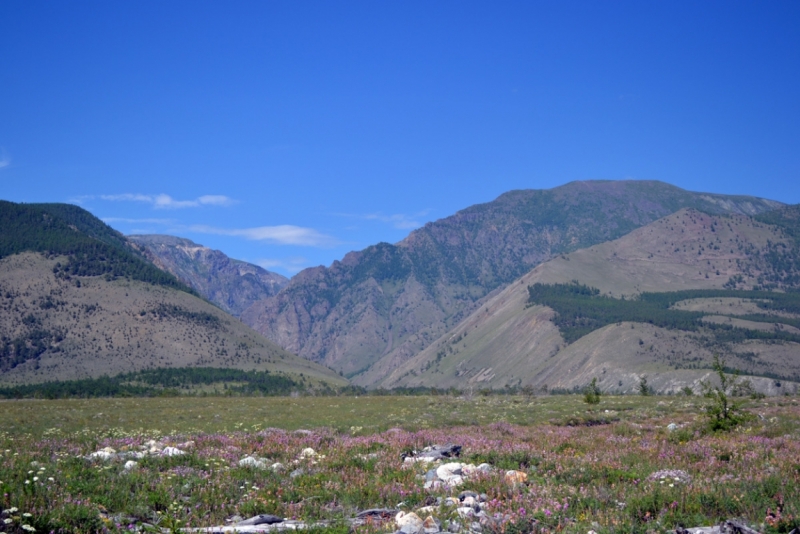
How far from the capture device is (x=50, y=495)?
376 inches

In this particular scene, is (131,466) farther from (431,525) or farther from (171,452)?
(431,525)

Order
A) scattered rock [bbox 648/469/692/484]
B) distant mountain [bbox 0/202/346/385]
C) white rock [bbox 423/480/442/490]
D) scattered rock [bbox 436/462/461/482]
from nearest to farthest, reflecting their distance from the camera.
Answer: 1. scattered rock [bbox 648/469/692/484]
2. white rock [bbox 423/480/442/490]
3. scattered rock [bbox 436/462/461/482]
4. distant mountain [bbox 0/202/346/385]

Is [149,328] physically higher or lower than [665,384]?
higher

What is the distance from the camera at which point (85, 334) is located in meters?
172

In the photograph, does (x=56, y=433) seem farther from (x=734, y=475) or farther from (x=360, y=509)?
(x=734, y=475)

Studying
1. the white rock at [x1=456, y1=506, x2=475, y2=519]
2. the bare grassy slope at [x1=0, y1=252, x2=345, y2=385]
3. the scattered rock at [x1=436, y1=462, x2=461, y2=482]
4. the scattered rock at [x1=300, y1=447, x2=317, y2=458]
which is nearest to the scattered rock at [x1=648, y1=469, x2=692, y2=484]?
the scattered rock at [x1=436, y1=462, x2=461, y2=482]

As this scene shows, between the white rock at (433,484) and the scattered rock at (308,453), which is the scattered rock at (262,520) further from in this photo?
the scattered rock at (308,453)

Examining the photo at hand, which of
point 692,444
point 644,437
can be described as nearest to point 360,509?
point 692,444

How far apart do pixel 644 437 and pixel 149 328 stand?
18716 centimetres

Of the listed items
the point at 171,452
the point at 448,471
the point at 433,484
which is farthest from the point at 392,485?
the point at 171,452

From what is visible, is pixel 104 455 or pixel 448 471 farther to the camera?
pixel 104 455

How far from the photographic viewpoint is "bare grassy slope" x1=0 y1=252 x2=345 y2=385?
158625 mm

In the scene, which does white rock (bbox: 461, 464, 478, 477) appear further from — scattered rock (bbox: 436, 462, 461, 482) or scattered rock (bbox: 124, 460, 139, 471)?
scattered rock (bbox: 124, 460, 139, 471)

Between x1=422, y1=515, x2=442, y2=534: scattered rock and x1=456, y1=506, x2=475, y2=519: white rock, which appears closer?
x1=422, y1=515, x2=442, y2=534: scattered rock
